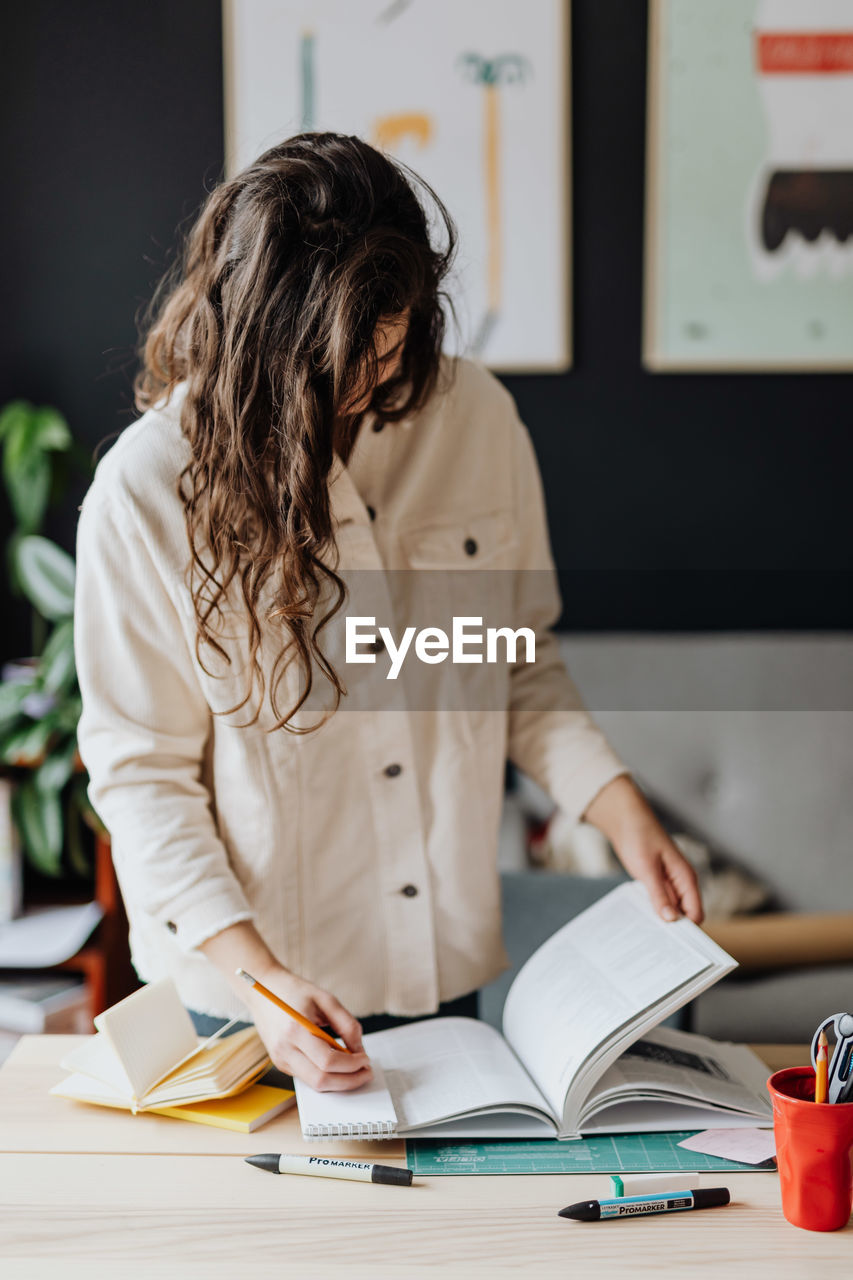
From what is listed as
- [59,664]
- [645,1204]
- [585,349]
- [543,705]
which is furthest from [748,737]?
[645,1204]

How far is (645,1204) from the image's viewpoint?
0.82 m

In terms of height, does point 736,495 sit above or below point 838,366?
below

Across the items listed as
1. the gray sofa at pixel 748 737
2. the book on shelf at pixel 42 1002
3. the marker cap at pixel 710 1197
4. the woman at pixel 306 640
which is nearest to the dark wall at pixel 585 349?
the gray sofa at pixel 748 737

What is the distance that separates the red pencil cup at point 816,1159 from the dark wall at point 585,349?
1.83 m

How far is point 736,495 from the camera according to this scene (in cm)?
253

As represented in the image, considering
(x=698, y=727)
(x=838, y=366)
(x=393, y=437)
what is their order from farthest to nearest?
(x=838, y=366)
(x=698, y=727)
(x=393, y=437)

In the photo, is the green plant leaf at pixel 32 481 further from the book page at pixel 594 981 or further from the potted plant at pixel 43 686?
the book page at pixel 594 981

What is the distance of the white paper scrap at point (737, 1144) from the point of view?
2.91 ft

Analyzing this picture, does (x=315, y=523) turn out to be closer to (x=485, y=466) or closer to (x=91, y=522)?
(x=91, y=522)

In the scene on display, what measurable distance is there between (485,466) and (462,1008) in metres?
0.59

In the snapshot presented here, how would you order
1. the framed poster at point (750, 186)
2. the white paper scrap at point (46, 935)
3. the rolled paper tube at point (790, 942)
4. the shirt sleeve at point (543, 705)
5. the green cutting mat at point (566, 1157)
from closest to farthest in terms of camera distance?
the green cutting mat at point (566, 1157)
the shirt sleeve at point (543, 705)
the rolled paper tube at point (790, 942)
the white paper scrap at point (46, 935)
the framed poster at point (750, 186)

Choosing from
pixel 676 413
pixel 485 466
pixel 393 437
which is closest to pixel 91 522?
pixel 393 437

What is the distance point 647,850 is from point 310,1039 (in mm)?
375

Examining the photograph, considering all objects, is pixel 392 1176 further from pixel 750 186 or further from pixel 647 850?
pixel 750 186
